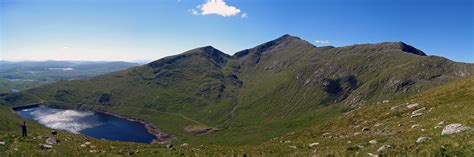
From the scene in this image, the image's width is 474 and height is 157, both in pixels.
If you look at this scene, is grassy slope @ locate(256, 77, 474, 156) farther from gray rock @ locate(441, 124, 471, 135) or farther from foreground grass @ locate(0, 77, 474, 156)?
gray rock @ locate(441, 124, 471, 135)

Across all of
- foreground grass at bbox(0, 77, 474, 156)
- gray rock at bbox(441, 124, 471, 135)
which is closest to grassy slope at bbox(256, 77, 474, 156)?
foreground grass at bbox(0, 77, 474, 156)

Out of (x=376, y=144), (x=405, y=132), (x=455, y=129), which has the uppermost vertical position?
(x=455, y=129)

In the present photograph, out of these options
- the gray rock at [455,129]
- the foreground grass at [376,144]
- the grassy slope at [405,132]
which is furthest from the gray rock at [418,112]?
the gray rock at [455,129]

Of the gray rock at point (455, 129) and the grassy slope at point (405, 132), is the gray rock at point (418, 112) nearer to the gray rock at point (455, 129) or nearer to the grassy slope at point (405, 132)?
the grassy slope at point (405, 132)

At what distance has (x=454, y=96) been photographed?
4409 cm

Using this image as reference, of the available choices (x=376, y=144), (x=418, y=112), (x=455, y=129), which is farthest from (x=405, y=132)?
(x=418, y=112)

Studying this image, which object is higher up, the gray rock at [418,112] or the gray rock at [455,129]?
the gray rock at [455,129]

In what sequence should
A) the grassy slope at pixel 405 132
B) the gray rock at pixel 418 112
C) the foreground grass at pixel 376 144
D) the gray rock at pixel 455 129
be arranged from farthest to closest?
the gray rock at pixel 418 112, the gray rock at pixel 455 129, the foreground grass at pixel 376 144, the grassy slope at pixel 405 132

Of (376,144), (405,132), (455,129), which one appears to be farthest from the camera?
(405,132)

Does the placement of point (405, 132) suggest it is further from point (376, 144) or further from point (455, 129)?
point (376, 144)

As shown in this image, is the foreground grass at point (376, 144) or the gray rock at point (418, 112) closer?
the foreground grass at point (376, 144)

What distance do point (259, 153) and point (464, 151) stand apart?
44.3 feet

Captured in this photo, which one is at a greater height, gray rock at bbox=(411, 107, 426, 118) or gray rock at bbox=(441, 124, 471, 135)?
gray rock at bbox=(441, 124, 471, 135)

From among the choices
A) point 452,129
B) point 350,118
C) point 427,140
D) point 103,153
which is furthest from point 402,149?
point 350,118
